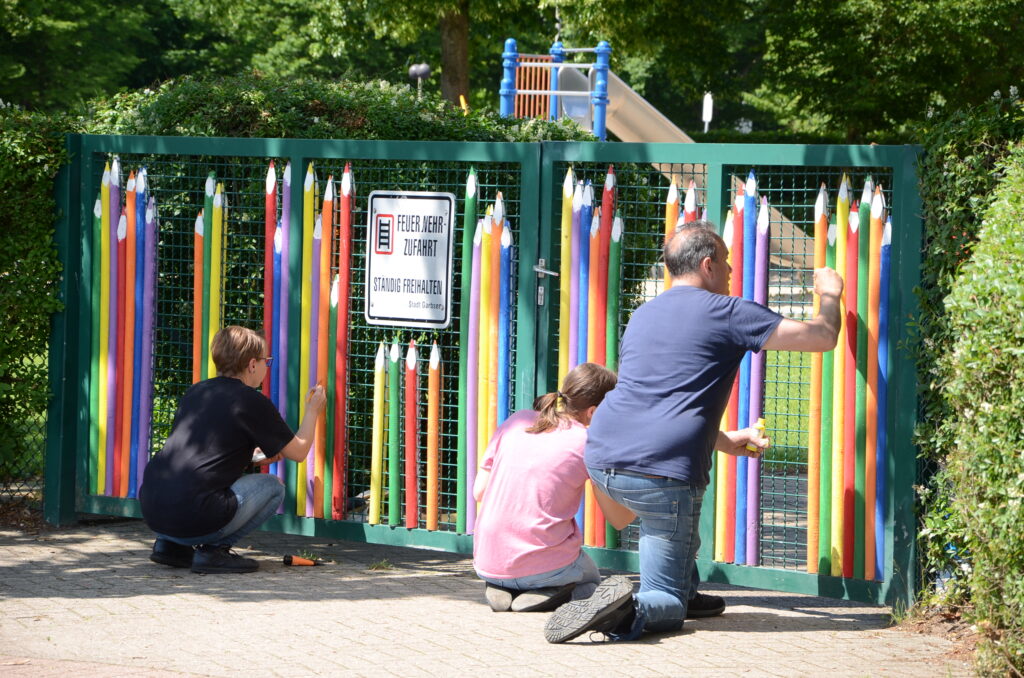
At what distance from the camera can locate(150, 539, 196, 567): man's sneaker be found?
6609mm

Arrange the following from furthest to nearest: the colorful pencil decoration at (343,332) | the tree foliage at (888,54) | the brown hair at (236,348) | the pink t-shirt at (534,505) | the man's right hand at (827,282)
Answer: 1. the tree foliage at (888,54)
2. the colorful pencil decoration at (343,332)
3. the brown hair at (236,348)
4. the pink t-shirt at (534,505)
5. the man's right hand at (827,282)

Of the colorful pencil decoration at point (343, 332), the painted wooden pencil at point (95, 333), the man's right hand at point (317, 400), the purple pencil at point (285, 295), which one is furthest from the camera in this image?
the painted wooden pencil at point (95, 333)

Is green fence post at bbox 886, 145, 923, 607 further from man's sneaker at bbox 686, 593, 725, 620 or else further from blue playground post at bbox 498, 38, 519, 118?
blue playground post at bbox 498, 38, 519, 118

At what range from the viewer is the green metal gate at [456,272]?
18.7 feet

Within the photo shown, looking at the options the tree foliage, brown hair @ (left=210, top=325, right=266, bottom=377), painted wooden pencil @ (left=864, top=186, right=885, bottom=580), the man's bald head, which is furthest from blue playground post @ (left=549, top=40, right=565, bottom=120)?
the man's bald head

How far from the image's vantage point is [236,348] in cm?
642

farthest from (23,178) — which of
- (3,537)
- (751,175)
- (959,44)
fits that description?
(959,44)

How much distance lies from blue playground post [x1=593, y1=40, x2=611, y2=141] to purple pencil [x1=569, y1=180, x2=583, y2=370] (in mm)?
16070

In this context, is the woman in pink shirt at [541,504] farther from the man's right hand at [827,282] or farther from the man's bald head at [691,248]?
the man's right hand at [827,282]

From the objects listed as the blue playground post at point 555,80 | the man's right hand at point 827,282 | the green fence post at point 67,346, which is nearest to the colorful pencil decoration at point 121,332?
the green fence post at point 67,346

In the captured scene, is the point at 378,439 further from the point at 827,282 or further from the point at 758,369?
the point at 827,282

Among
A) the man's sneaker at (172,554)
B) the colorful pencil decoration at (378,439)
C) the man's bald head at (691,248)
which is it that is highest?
the man's bald head at (691,248)

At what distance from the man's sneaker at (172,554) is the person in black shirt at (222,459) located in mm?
52

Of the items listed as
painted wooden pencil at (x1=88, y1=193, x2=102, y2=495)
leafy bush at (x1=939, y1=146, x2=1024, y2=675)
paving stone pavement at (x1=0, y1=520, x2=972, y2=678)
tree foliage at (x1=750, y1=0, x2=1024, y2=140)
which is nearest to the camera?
leafy bush at (x1=939, y1=146, x2=1024, y2=675)
